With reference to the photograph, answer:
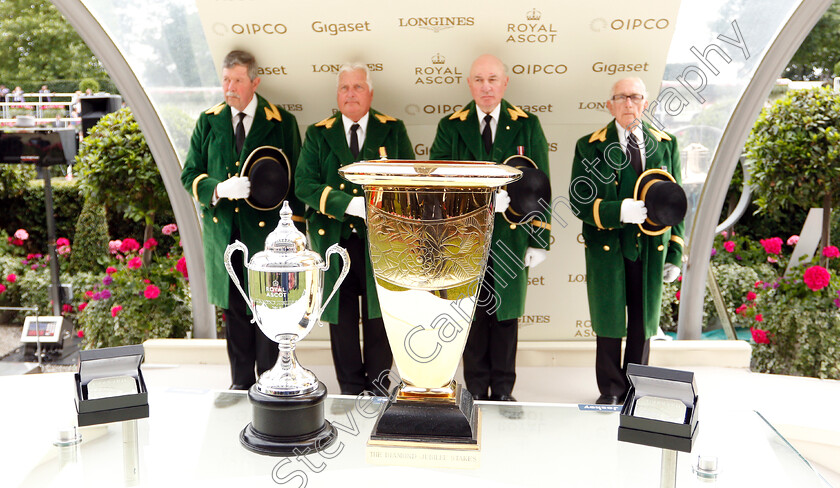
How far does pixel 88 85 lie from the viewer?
8062mm

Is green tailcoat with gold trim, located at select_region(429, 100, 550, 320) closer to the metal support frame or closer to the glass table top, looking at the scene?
the glass table top

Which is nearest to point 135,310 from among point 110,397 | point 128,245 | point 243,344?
point 128,245

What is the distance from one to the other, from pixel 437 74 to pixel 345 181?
828 mm

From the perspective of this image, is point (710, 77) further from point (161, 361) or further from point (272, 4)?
point (161, 361)

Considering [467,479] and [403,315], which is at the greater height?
[403,315]

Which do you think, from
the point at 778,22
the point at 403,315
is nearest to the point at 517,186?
the point at 403,315

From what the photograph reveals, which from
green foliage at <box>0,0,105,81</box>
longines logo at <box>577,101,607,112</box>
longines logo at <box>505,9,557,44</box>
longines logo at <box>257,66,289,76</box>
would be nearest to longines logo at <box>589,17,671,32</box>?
longines logo at <box>505,9,557,44</box>

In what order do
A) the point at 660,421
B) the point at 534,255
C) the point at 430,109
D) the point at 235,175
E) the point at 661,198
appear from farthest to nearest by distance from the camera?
the point at 430,109, the point at 235,175, the point at 534,255, the point at 661,198, the point at 660,421

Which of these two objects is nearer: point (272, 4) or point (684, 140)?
point (272, 4)

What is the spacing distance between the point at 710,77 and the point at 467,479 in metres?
2.94

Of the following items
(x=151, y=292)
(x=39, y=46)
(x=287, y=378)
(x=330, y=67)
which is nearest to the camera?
(x=287, y=378)

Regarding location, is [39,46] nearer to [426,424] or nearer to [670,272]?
[670,272]

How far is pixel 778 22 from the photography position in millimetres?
3832

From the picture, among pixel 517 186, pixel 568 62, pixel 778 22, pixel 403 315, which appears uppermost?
pixel 778 22
